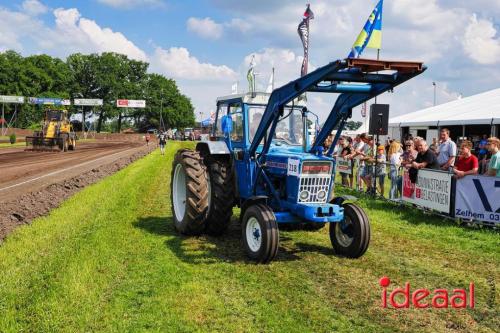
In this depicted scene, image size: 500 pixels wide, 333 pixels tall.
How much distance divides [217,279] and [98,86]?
90.5 m

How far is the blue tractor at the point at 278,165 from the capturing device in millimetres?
5711

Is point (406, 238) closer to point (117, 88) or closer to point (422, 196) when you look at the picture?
point (422, 196)

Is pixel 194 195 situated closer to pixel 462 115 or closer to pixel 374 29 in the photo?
pixel 374 29

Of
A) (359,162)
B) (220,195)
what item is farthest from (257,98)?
(359,162)

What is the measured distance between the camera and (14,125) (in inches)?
2943

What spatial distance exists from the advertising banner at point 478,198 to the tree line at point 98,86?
69.3m

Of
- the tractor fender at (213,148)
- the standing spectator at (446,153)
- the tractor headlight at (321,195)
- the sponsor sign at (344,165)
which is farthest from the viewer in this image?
the sponsor sign at (344,165)

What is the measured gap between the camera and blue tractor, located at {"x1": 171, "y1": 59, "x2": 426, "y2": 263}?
571 cm

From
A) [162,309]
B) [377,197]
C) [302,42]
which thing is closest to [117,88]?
[302,42]

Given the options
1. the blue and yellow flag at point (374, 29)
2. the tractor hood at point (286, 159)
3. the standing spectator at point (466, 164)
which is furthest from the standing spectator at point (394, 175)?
the tractor hood at point (286, 159)

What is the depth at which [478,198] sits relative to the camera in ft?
29.3

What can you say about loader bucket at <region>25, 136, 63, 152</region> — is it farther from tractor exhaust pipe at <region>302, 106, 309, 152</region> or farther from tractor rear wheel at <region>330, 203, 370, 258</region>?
tractor rear wheel at <region>330, 203, 370, 258</region>

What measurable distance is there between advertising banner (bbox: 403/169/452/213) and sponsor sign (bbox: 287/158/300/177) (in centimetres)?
475

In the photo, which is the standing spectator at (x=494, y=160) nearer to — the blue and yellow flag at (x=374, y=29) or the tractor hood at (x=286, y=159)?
the blue and yellow flag at (x=374, y=29)
